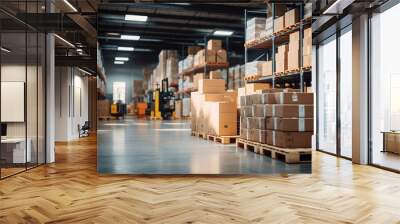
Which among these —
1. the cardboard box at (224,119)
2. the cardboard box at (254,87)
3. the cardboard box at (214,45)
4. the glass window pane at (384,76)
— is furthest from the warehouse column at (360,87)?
the cardboard box at (214,45)

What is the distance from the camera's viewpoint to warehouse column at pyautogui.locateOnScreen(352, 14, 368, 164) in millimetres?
7609

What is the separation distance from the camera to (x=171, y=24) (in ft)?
53.5

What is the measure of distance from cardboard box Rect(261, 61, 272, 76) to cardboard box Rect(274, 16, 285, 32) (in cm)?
→ 78

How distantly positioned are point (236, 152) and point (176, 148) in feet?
4.19

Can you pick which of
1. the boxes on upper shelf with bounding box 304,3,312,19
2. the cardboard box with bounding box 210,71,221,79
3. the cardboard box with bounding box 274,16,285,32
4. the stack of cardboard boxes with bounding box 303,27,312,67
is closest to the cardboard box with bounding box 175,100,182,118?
the cardboard box with bounding box 210,71,221,79

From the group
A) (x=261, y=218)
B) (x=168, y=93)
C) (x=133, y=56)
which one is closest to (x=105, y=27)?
(x=168, y=93)

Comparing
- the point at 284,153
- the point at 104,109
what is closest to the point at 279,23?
the point at 284,153

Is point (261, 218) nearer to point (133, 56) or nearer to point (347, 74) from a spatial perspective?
point (347, 74)

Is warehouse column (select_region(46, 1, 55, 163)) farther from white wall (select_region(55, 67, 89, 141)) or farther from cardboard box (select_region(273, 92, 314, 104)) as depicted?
white wall (select_region(55, 67, 89, 141))

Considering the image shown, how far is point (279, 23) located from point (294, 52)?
972 millimetres

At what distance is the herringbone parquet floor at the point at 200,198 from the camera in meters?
3.83

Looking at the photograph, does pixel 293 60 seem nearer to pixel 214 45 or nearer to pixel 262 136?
pixel 262 136

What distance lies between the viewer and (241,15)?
14273 mm

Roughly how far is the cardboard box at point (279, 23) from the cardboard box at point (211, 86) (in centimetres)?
276
